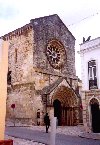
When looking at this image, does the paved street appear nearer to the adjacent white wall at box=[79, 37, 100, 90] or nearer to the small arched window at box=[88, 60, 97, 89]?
the small arched window at box=[88, 60, 97, 89]

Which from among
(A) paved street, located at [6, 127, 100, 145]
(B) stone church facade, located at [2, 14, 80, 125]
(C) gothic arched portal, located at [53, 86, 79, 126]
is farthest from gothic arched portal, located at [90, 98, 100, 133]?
(C) gothic arched portal, located at [53, 86, 79, 126]

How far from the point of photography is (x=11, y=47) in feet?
104

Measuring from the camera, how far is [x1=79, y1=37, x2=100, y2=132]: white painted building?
66.7 ft

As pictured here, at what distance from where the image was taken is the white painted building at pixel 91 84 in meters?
20.3

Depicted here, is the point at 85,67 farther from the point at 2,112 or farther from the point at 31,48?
the point at 2,112

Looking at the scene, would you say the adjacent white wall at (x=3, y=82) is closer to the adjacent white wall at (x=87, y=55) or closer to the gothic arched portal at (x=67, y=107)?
the adjacent white wall at (x=87, y=55)

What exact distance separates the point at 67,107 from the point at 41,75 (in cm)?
530

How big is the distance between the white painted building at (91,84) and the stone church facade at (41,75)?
23.0ft

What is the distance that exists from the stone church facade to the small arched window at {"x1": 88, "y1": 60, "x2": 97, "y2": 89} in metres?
7.48

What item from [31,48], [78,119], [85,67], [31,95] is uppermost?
[31,48]

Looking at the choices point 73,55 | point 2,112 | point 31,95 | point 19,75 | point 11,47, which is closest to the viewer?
point 2,112

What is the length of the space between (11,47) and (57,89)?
7885mm

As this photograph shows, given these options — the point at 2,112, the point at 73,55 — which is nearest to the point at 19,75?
the point at 73,55

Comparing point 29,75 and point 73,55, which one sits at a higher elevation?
point 73,55
